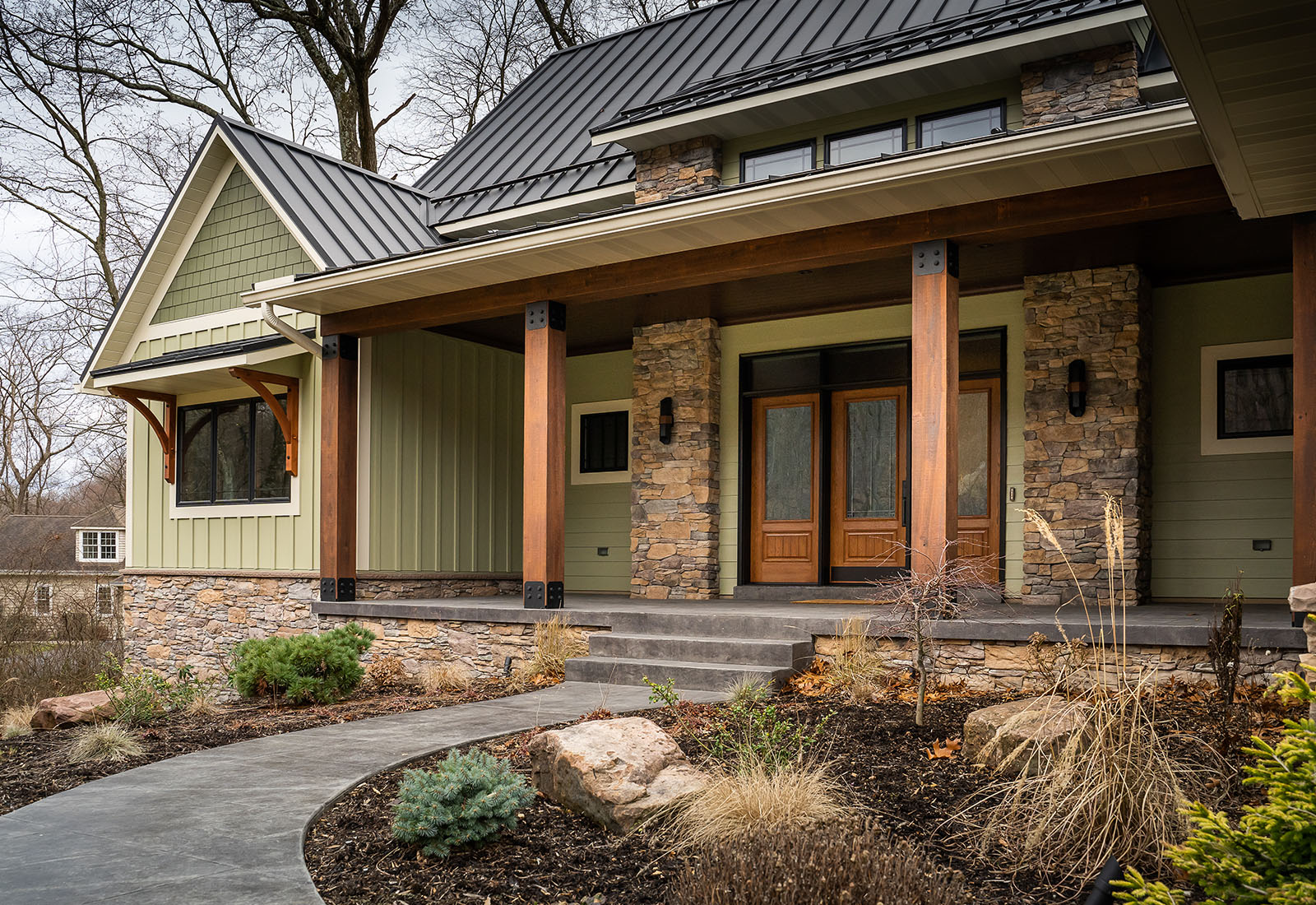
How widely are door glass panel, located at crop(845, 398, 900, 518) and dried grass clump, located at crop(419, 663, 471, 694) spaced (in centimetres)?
400

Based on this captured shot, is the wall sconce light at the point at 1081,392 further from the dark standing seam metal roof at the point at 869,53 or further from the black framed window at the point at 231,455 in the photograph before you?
the black framed window at the point at 231,455

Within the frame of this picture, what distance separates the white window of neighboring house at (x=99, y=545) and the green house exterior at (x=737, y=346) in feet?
71.1

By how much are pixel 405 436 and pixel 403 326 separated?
4.94ft

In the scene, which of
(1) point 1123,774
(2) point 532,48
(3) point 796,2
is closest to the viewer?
(1) point 1123,774

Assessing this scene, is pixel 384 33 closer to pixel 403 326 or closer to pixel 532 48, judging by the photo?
pixel 532 48

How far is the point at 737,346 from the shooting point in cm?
1066

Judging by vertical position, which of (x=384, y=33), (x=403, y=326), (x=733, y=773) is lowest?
(x=733, y=773)

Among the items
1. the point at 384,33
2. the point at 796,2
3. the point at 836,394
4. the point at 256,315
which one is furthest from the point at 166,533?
the point at 384,33

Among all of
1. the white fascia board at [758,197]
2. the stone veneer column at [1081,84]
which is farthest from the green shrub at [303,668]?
the stone veneer column at [1081,84]

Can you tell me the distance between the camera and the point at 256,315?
11328 millimetres

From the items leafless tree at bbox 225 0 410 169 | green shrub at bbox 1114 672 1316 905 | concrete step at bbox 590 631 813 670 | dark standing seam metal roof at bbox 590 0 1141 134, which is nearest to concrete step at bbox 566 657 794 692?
concrete step at bbox 590 631 813 670

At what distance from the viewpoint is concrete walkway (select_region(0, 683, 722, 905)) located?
317 cm

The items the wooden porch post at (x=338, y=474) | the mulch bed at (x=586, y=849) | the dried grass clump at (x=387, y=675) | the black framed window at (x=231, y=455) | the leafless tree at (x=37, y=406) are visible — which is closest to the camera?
the mulch bed at (x=586, y=849)

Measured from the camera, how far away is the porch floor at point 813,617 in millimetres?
5957
